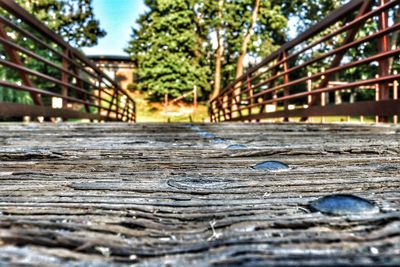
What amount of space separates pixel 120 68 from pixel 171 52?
5.99 m

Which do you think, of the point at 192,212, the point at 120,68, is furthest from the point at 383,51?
the point at 120,68

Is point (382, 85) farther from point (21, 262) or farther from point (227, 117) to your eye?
point (227, 117)

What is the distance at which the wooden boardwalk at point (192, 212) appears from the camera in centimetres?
56

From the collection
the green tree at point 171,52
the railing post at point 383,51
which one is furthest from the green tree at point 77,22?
the railing post at point 383,51

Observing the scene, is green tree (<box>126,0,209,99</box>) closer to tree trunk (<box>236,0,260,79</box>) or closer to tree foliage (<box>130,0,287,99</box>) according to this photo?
tree foliage (<box>130,0,287,99</box>)

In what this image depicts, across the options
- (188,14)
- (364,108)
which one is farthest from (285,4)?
(364,108)

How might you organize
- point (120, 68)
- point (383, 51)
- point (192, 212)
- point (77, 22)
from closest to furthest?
point (192, 212)
point (383, 51)
point (77, 22)
point (120, 68)

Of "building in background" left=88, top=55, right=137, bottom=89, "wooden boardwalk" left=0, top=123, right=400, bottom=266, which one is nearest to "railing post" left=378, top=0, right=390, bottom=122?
"wooden boardwalk" left=0, top=123, right=400, bottom=266

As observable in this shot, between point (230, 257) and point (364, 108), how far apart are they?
2.72 m

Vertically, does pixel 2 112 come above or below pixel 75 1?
below

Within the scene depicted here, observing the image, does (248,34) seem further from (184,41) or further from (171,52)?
(171,52)

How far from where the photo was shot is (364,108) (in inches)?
116

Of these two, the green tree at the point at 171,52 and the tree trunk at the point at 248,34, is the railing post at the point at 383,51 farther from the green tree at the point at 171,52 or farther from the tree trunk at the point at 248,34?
the green tree at the point at 171,52

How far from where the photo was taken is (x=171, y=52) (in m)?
21.7
